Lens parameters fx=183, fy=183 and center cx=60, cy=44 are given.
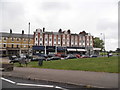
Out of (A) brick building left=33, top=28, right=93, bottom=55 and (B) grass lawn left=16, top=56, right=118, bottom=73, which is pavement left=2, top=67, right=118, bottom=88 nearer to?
(B) grass lawn left=16, top=56, right=118, bottom=73

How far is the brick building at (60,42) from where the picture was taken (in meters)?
76.6

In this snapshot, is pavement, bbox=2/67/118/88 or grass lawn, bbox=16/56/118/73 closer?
pavement, bbox=2/67/118/88

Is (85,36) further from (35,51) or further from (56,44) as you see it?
(35,51)

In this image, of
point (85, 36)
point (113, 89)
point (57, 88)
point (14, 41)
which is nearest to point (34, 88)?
point (57, 88)

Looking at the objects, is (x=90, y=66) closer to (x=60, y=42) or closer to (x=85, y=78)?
(x=85, y=78)

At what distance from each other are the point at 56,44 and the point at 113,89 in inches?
2897

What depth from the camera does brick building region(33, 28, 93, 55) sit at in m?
76.6

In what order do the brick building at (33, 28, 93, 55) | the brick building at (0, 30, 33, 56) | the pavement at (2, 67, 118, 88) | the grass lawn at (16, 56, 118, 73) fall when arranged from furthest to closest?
the brick building at (33, 28, 93, 55) < the brick building at (0, 30, 33, 56) < the grass lawn at (16, 56, 118, 73) < the pavement at (2, 67, 118, 88)

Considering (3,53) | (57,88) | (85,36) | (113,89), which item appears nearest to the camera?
(113,89)

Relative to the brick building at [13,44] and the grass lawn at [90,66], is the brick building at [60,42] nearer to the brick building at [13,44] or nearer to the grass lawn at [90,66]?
the brick building at [13,44]

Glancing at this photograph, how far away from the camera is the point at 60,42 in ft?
275

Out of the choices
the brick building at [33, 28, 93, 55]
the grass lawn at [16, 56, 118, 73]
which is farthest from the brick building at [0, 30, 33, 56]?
the grass lawn at [16, 56, 118, 73]

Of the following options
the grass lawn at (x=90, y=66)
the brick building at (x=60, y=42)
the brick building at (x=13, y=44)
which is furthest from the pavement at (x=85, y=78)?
the brick building at (x=13, y=44)

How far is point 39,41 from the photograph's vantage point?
81.3 metres
